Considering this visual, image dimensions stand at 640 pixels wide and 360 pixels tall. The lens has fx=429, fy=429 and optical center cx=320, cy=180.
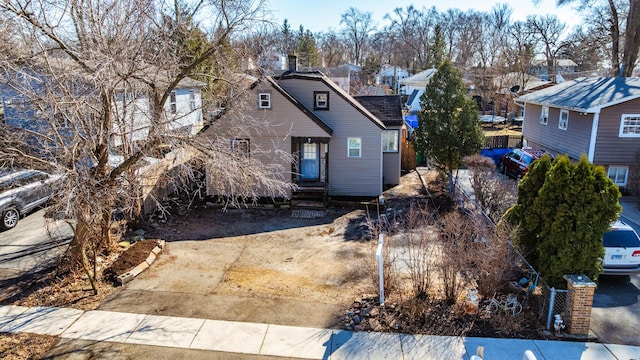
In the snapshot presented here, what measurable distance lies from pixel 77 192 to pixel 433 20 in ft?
256

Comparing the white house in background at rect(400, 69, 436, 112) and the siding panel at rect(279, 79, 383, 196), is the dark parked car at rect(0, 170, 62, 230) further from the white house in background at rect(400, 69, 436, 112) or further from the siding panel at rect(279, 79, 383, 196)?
the white house in background at rect(400, 69, 436, 112)

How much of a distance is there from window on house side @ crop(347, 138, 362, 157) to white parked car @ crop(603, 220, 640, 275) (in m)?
10.4

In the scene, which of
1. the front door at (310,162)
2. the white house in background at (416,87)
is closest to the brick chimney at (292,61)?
the front door at (310,162)

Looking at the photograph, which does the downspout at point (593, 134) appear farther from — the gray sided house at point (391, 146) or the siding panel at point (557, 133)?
the gray sided house at point (391, 146)

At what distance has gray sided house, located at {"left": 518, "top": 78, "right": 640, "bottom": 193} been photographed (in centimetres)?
1923

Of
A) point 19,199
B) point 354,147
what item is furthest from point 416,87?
point 19,199

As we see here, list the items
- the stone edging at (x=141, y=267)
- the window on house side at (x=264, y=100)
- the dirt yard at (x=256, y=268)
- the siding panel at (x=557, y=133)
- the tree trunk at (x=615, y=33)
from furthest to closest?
the tree trunk at (x=615, y=33) → the siding panel at (x=557, y=133) → the window on house side at (x=264, y=100) → the stone edging at (x=141, y=267) → the dirt yard at (x=256, y=268)

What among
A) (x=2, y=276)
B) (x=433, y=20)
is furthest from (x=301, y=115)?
(x=433, y=20)

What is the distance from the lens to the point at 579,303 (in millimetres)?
8500

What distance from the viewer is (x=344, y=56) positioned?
87.5 m

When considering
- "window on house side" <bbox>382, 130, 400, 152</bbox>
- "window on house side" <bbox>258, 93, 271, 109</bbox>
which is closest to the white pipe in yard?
"window on house side" <bbox>258, 93, 271, 109</bbox>

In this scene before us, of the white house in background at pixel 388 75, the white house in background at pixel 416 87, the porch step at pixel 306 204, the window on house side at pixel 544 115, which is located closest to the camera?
the porch step at pixel 306 204

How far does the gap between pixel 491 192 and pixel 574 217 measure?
727 cm

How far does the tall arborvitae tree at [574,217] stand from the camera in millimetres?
8852
